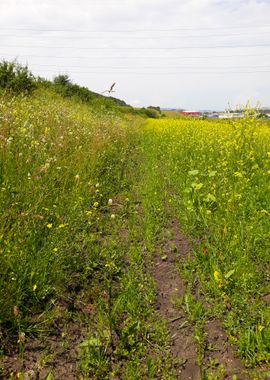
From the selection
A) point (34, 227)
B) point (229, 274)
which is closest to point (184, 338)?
point (229, 274)

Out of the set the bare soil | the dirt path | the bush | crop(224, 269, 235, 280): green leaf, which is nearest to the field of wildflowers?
crop(224, 269, 235, 280): green leaf

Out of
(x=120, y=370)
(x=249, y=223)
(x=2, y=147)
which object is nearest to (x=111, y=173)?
(x=2, y=147)

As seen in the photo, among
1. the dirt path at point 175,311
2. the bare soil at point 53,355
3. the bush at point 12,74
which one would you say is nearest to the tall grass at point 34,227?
the bare soil at point 53,355

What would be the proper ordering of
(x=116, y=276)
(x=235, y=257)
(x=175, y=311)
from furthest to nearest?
1. (x=235, y=257)
2. (x=116, y=276)
3. (x=175, y=311)

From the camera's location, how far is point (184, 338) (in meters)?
2.31

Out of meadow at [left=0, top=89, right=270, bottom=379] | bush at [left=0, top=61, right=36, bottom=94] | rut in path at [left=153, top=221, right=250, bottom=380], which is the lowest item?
rut in path at [left=153, top=221, right=250, bottom=380]

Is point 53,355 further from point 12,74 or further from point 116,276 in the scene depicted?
point 12,74

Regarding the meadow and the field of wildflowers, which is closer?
the meadow

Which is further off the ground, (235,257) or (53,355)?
(235,257)

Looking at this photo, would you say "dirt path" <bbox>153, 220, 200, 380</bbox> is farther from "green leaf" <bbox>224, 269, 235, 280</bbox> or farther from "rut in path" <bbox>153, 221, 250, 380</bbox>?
"green leaf" <bbox>224, 269, 235, 280</bbox>

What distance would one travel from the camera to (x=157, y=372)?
204 cm

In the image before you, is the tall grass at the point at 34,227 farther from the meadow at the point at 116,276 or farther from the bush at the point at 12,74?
the bush at the point at 12,74

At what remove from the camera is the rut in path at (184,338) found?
2.04 metres

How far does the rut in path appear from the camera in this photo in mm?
2043
